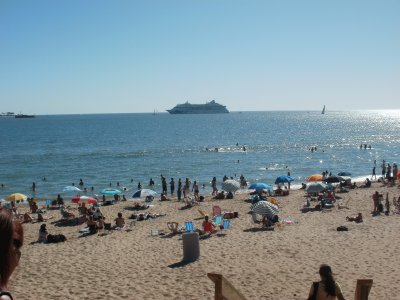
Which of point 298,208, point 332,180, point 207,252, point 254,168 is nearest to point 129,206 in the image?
point 298,208

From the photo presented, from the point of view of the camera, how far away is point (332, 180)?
28531mm

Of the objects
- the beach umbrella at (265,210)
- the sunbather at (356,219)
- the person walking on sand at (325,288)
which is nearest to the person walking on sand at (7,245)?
the person walking on sand at (325,288)

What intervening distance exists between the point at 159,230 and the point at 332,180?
50.1 ft

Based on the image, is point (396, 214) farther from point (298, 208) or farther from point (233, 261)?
point (233, 261)

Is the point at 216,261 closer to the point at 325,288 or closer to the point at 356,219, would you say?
the point at 325,288

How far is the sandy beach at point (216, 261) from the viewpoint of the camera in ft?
34.0

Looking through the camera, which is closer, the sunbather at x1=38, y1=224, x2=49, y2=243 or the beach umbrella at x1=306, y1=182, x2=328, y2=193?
the sunbather at x1=38, y1=224, x2=49, y2=243

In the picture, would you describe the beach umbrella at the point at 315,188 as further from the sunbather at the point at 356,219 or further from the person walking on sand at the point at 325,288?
the person walking on sand at the point at 325,288

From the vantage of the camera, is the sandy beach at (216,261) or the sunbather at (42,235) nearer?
the sandy beach at (216,261)

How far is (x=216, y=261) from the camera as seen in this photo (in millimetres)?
12633

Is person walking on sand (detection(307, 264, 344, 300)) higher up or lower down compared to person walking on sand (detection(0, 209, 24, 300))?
lower down

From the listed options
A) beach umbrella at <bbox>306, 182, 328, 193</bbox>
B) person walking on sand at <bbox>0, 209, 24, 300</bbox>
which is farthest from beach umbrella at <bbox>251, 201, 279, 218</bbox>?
person walking on sand at <bbox>0, 209, 24, 300</bbox>

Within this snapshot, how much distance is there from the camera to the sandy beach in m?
10.4

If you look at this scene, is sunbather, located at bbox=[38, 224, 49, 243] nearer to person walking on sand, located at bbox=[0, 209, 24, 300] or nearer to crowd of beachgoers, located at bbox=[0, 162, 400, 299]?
crowd of beachgoers, located at bbox=[0, 162, 400, 299]
